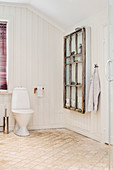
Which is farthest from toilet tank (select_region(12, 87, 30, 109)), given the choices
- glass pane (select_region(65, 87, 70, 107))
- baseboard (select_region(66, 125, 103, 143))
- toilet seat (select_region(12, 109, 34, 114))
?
baseboard (select_region(66, 125, 103, 143))

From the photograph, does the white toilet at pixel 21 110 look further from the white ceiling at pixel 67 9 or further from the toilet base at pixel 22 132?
the white ceiling at pixel 67 9

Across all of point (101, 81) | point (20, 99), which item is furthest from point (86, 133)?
point (20, 99)

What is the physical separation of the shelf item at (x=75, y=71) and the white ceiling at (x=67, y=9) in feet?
0.99

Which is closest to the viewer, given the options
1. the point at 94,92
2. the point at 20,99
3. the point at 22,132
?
the point at 94,92

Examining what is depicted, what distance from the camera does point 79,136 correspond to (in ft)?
15.0

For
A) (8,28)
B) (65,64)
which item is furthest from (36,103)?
(8,28)

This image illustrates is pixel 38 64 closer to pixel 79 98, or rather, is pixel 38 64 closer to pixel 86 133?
pixel 79 98

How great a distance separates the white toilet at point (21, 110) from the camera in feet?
15.0

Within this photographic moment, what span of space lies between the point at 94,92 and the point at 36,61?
1.71m

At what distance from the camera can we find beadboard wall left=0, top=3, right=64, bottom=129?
5145 mm

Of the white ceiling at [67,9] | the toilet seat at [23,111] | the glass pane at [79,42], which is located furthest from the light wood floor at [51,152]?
the white ceiling at [67,9]

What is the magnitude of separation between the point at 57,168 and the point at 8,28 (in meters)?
3.32

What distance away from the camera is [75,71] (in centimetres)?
469

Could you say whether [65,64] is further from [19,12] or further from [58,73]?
[19,12]
